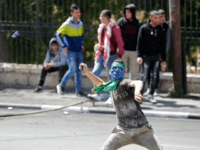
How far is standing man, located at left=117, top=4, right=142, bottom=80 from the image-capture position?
8352 millimetres

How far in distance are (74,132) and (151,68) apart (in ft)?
10.2

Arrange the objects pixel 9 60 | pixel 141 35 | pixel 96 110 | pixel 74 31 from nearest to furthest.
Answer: pixel 96 110 → pixel 141 35 → pixel 74 31 → pixel 9 60

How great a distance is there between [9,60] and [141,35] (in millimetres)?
4525

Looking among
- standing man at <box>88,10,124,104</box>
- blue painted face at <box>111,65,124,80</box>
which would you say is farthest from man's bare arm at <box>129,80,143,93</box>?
standing man at <box>88,10,124,104</box>

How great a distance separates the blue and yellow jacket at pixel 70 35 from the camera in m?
8.80

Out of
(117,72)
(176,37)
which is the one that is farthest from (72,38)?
(117,72)

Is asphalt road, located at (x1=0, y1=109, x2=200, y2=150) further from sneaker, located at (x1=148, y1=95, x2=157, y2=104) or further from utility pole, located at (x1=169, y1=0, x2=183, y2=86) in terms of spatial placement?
utility pole, located at (x1=169, y1=0, x2=183, y2=86)

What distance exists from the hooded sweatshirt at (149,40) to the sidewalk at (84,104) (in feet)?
3.79

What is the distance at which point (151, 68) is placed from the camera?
8398 millimetres

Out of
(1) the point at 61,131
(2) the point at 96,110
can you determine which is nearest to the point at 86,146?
(1) the point at 61,131

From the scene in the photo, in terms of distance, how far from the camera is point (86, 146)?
5.16 m

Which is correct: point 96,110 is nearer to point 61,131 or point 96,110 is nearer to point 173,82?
point 61,131

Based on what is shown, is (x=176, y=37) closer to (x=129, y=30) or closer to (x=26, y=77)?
(x=129, y=30)

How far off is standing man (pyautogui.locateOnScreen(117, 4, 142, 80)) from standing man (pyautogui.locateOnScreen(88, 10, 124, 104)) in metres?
0.53
